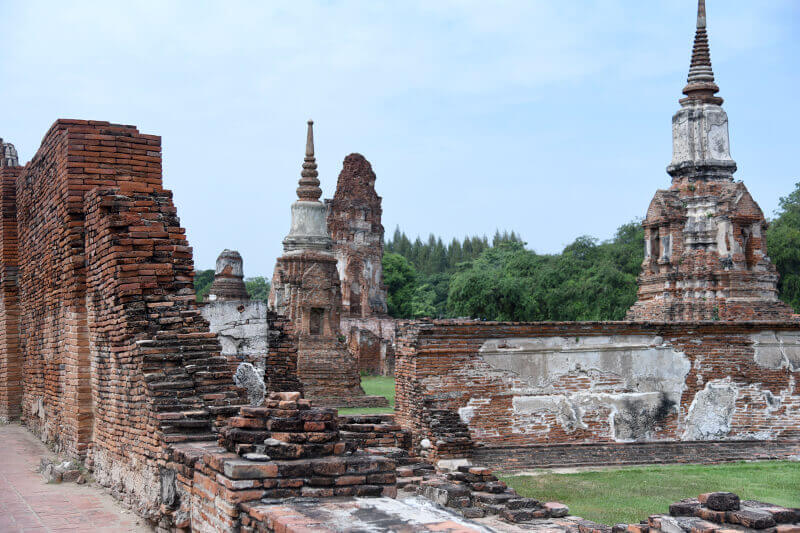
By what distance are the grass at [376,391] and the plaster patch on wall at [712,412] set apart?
581 centimetres

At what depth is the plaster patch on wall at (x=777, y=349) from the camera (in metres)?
12.4

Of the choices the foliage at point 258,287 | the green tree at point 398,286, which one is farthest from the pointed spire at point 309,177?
the foliage at point 258,287

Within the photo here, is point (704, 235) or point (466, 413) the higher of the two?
point (704, 235)

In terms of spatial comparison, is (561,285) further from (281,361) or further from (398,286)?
(281,361)

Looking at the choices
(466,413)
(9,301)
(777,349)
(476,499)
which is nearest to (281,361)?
(466,413)

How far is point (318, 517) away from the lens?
3.87m

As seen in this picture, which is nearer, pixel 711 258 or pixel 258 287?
pixel 711 258

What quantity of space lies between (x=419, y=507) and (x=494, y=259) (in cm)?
4027

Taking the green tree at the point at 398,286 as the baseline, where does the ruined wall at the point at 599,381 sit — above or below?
below

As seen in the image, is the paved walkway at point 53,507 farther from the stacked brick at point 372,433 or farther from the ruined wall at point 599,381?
the ruined wall at point 599,381

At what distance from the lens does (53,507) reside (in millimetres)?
6500

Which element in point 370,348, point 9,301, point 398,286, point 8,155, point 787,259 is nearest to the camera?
point 9,301

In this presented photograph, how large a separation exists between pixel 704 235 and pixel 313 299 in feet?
29.9

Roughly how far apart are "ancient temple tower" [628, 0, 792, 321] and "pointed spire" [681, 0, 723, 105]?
0.07 ft
